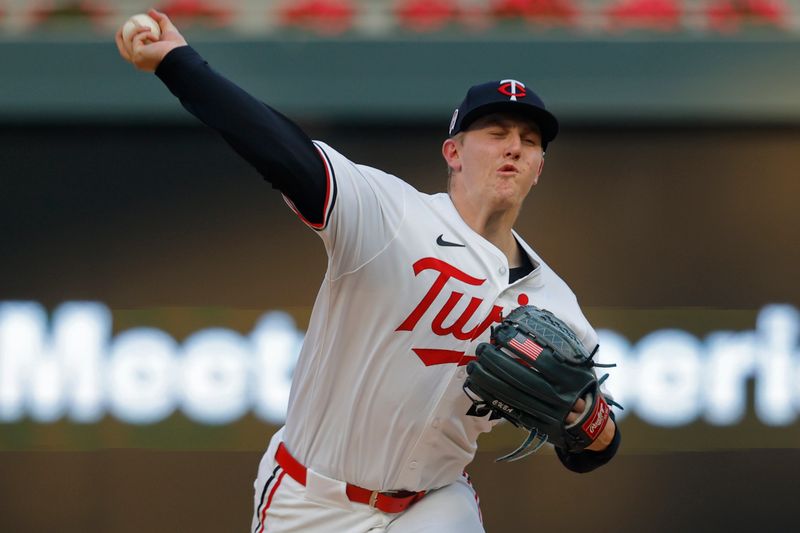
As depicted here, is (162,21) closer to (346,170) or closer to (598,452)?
(346,170)

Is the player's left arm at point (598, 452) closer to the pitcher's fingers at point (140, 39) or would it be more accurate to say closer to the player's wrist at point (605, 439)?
the player's wrist at point (605, 439)

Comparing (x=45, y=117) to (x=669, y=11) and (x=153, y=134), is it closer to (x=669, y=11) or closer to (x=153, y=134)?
(x=153, y=134)

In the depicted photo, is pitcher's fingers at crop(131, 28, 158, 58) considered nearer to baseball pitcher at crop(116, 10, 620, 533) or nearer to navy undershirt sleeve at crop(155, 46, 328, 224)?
navy undershirt sleeve at crop(155, 46, 328, 224)

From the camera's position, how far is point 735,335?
4.80 metres

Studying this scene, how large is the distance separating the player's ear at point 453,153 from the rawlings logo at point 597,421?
0.71 metres

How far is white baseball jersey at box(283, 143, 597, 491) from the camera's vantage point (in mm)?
2596

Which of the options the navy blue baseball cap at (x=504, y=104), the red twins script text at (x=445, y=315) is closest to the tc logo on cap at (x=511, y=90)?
the navy blue baseball cap at (x=504, y=104)

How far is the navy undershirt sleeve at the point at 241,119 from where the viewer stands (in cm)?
220

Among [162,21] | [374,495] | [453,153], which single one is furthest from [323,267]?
[162,21]

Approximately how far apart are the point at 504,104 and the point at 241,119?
31.7 inches

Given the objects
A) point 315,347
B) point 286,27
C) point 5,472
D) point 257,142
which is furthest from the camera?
point 286,27

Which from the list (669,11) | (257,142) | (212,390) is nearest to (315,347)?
(257,142)

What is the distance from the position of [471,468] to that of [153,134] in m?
1.98

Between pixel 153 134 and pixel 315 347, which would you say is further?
pixel 153 134
